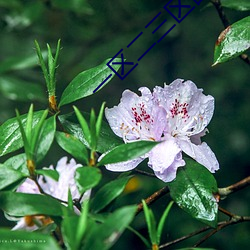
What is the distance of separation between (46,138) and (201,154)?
0.97 feet

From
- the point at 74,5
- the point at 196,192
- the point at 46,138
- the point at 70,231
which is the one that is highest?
the point at 74,5

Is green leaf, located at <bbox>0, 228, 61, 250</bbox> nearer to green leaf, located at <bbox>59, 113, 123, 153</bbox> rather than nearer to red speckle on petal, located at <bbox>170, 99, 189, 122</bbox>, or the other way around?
green leaf, located at <bbox>59, 113, 123, 153</bbox>

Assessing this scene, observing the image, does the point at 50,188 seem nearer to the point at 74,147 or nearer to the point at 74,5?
the point at 74,147

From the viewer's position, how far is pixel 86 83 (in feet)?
3.89

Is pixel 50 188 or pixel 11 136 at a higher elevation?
pixel 11 136

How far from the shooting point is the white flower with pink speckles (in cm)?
117

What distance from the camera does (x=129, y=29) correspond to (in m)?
2.46

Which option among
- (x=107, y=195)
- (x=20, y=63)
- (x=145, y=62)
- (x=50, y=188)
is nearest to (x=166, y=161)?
(x=107, y=195)

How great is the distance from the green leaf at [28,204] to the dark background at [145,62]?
1.19 metres

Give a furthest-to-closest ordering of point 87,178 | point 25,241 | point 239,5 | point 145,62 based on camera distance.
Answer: point 145,62 → point 239,5 → point 87,178 → point 25,241

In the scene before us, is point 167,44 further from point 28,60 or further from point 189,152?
point 189,152

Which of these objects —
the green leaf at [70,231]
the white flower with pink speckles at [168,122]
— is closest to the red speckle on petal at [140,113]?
the white flower with pink speckles at [168,122]

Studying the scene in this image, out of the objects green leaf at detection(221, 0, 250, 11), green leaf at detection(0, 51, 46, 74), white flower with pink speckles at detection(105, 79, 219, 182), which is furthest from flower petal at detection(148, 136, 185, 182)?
green leaf at detection(0, 51, 46, 74)

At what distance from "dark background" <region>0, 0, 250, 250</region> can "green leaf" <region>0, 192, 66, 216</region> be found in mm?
1187
